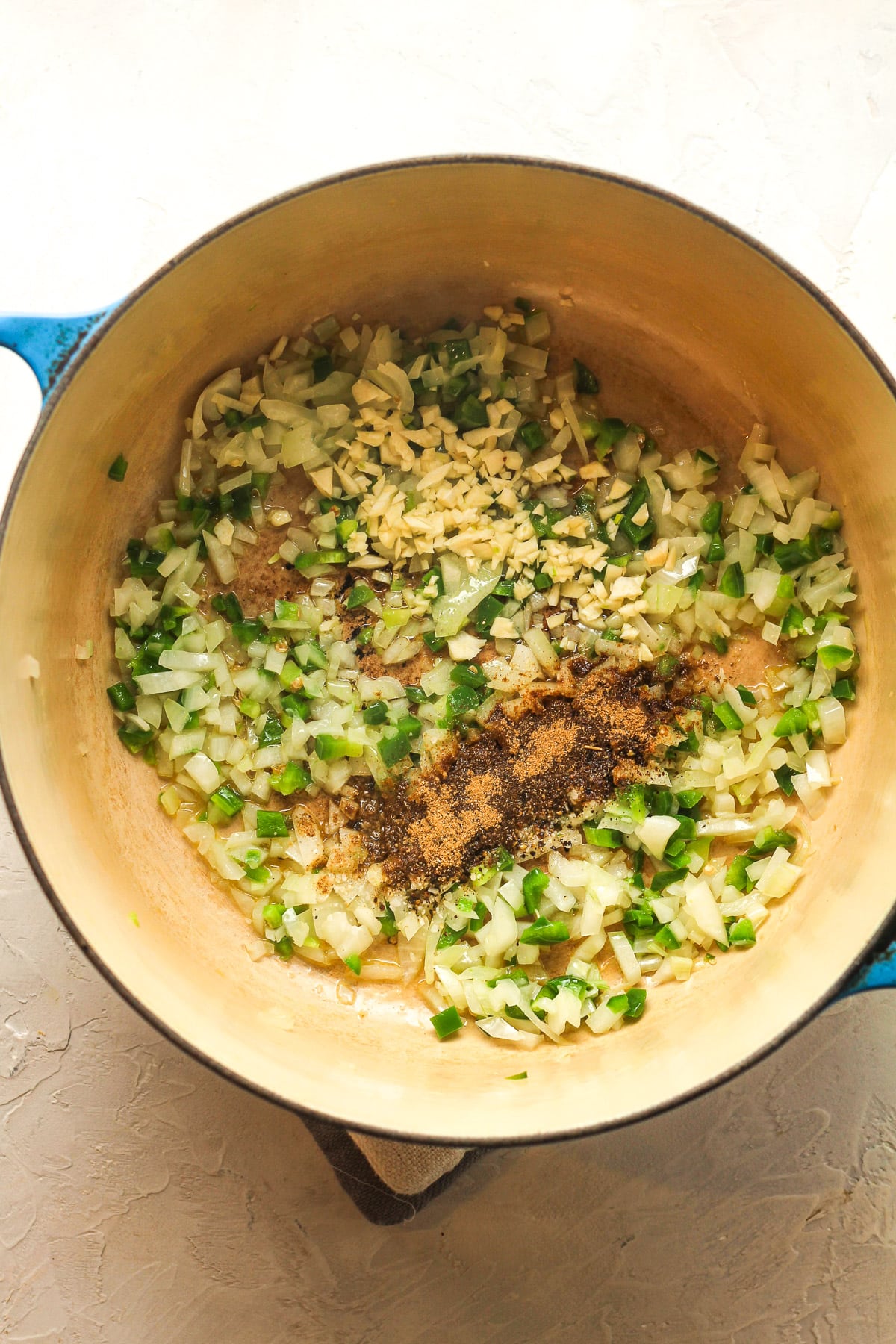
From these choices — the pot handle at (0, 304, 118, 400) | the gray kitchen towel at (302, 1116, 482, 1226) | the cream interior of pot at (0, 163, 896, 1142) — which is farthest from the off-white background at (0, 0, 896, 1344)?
the pot handle at (0, 304, 118, 400)

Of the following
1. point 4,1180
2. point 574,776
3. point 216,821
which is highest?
point 574,776

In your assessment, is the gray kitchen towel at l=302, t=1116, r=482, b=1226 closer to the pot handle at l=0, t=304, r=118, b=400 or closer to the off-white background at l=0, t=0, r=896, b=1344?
the off-white background at l=0, t=0, r=896, b=1344

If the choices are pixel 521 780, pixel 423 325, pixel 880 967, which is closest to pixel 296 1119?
pixel 521 780

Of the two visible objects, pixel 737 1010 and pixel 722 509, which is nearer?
pixel 737 1010

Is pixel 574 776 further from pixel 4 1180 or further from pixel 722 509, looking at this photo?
pixel 4 1180

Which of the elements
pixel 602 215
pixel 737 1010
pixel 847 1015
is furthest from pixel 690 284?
pixel 847 1015

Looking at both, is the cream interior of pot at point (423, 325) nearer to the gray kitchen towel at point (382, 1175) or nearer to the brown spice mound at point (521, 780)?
the gray kitchen towel at point (382, 1175)

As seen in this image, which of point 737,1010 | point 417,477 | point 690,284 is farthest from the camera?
point 417,477
